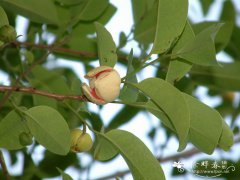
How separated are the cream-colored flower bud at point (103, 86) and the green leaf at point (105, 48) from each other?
0.29 ft

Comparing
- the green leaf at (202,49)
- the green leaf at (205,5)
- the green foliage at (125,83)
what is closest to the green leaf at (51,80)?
the green foliage at (125,83)

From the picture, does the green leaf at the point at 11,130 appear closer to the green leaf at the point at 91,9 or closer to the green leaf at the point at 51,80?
the green leaf at the point at 51,80

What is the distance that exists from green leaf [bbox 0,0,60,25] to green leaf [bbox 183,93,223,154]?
0.58m

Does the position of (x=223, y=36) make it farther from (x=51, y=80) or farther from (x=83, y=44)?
(x=51, y=80)

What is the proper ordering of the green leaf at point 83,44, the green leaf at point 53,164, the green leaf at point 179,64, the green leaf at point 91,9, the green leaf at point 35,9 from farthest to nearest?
the green leaf at point 53,164 < the green leaf at point 83,44 < the green leaf at point 91,9 < the green leaf at point 35,9 < the green leaf at point 179,64

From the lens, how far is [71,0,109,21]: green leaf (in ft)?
5.44

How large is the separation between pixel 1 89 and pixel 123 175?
1109 millimetres

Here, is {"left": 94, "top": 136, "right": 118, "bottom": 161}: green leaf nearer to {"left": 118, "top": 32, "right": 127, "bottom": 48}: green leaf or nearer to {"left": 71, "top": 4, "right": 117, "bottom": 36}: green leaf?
{"left": 118, "top": 32, "right": 127, "bottom": 48}: green leaf

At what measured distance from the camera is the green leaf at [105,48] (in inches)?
48.4

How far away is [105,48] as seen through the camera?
48.8 inches

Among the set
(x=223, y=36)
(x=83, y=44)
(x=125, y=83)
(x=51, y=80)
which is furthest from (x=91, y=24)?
(x=125, y=83)

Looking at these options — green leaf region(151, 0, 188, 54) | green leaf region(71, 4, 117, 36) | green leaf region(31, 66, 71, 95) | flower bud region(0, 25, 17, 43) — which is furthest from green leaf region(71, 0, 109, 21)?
green leaf region(151, 0, 188, 54)

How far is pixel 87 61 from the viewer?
1.94 metres

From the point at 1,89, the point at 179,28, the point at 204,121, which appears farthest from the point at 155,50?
the point at 1,89
